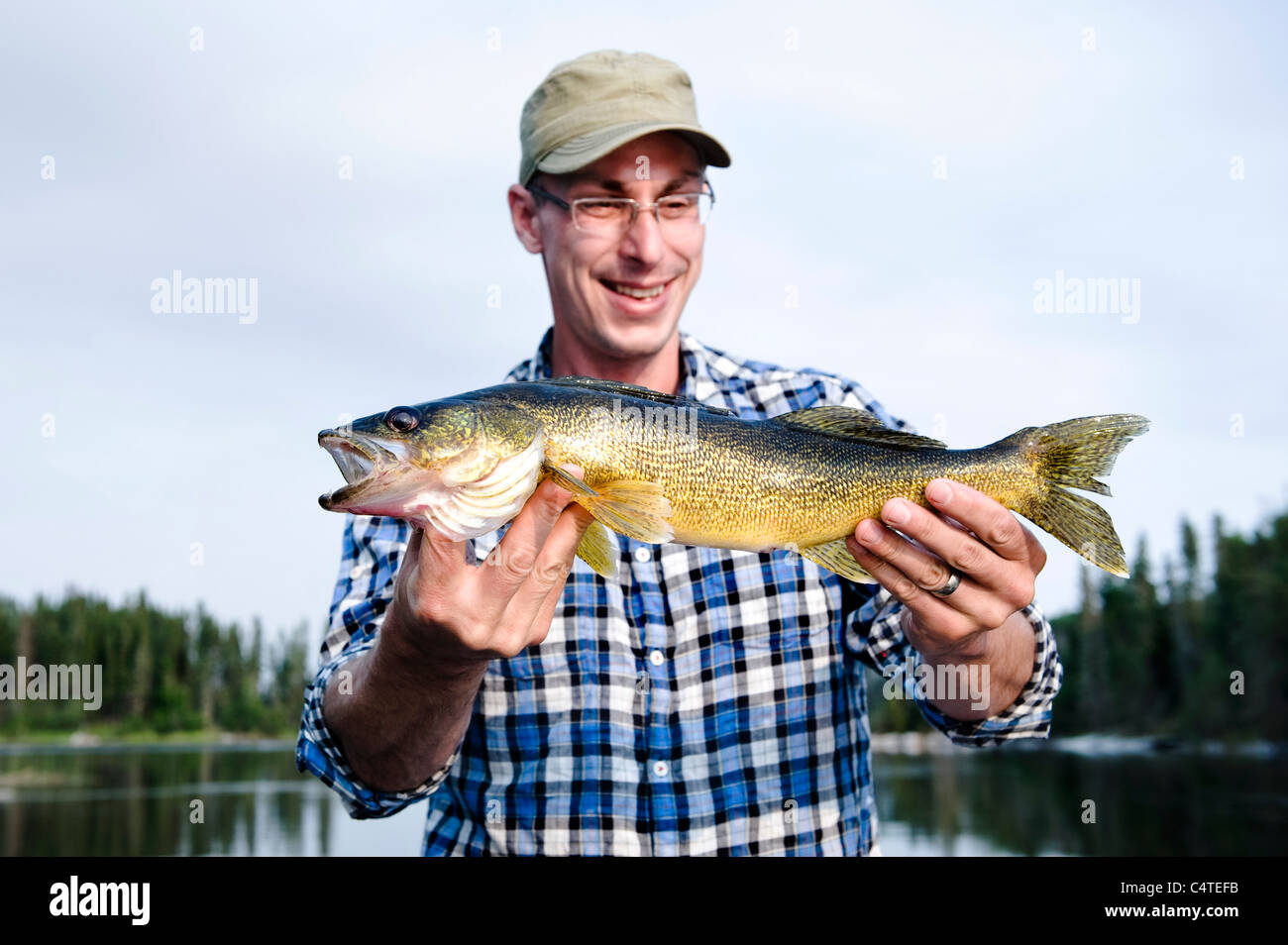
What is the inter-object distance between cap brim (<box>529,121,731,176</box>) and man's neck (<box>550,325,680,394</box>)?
3.11 ft

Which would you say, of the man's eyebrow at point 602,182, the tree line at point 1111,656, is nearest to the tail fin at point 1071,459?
the man's eyebrow at point 602,182

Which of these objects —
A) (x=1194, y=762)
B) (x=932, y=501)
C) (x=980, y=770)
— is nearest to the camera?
(x=932, y=501)

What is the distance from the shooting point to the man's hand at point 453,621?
13.2ft

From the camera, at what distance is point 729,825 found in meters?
5.33

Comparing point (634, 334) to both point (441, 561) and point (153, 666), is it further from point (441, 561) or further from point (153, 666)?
point (153, 666)

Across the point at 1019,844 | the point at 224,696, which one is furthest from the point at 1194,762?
the point at 224,696

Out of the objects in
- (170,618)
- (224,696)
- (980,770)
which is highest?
(170,618)

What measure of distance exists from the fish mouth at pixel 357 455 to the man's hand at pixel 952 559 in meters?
2.01

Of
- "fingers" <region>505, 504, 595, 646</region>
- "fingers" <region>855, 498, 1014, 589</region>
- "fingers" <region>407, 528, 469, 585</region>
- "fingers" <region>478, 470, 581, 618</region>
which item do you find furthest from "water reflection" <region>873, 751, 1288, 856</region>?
"fingers" <region>407, 528, 469, 585</region>

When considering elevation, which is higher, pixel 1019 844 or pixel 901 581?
pixel 901 581

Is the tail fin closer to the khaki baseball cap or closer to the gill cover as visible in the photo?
the gill cover

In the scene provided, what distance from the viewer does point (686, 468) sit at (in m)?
4.51

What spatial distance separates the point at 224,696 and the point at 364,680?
459ft
